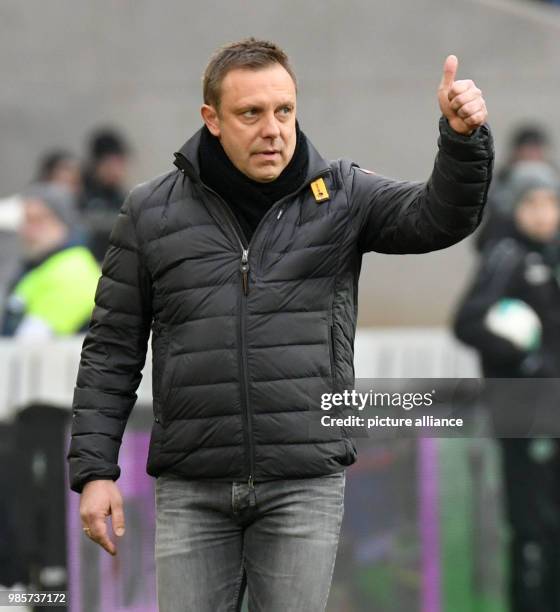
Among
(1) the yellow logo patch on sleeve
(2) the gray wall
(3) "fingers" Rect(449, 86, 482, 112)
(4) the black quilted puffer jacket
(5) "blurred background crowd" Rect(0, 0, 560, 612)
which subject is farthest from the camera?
(2) the gray wall

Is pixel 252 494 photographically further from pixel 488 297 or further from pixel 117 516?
pixel 488 297

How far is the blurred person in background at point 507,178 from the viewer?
5.38 meters

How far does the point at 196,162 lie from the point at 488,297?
8.33ft

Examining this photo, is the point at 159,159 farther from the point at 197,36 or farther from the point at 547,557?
the point at 547,557

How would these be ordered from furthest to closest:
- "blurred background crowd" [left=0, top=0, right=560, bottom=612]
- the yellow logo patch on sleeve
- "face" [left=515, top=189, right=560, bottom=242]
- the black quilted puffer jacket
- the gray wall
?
the gray wall < "face" [left=515, top=189, right=560, bottom=242] < "blurred background crowd" [left=0, top=0, right=560, bottom=612] < the yellow logo patch on sleeve < the black quilted puffer jacket

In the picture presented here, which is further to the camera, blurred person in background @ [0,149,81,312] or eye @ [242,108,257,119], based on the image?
blurred person in background @ [0,149,81,312]

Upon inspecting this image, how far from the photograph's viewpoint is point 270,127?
2873mm

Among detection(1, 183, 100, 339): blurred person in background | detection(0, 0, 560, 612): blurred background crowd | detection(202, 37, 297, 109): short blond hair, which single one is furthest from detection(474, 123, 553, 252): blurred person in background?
detection(202, 37, 297, 109): short blond hair

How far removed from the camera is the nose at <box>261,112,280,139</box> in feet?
9.43

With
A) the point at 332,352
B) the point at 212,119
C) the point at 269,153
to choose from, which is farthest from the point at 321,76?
the point at 332,352

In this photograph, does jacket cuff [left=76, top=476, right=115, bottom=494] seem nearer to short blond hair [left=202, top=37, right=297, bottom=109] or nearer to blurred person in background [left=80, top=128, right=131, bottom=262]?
short blond hair [left=202, top=37, right=297, bottom=109]

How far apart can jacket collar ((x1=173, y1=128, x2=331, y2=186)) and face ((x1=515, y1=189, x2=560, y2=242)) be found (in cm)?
248

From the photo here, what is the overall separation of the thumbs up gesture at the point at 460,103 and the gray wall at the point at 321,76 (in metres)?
2.69

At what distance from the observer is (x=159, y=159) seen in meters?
5.48
